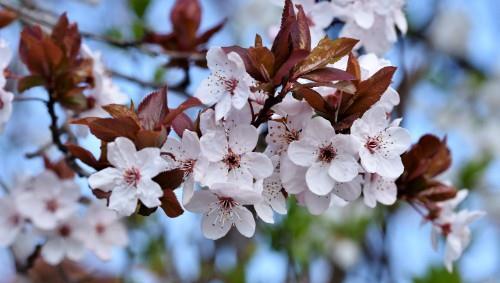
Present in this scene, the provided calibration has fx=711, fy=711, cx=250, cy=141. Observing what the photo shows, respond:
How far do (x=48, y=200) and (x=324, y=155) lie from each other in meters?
1.07

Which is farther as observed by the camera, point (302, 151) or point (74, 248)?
point (74, 248)

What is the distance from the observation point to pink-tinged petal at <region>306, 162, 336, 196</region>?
126 cm

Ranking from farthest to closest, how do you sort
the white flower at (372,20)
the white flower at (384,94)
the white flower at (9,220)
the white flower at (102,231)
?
1. the white flower at (102,231)
2. the white flower at (9,220)
3. the white flower at (372,20)
4. the white flower at (384,94)

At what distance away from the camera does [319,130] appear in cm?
127

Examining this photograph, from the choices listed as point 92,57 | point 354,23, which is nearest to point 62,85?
point 92,57

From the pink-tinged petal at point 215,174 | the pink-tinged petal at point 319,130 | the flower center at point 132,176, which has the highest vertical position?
the pink-tinged petal at point 319,130

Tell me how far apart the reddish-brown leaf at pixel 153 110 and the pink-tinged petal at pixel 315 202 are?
1.00 ft

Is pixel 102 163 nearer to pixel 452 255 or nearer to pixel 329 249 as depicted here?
pixel 452 255

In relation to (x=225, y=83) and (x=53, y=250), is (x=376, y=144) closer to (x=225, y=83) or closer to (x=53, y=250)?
(x=225, y=83)

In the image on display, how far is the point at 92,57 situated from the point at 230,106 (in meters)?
0.72

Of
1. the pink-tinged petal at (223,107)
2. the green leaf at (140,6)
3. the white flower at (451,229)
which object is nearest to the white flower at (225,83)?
the pink-tinged petal at (223,107)

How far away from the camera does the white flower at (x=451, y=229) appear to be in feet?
5.76

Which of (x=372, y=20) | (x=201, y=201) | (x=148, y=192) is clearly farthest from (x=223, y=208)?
(x=372, y=20)

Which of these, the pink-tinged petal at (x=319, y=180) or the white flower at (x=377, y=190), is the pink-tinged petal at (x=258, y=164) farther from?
the white flower at (x=377, y=190)
